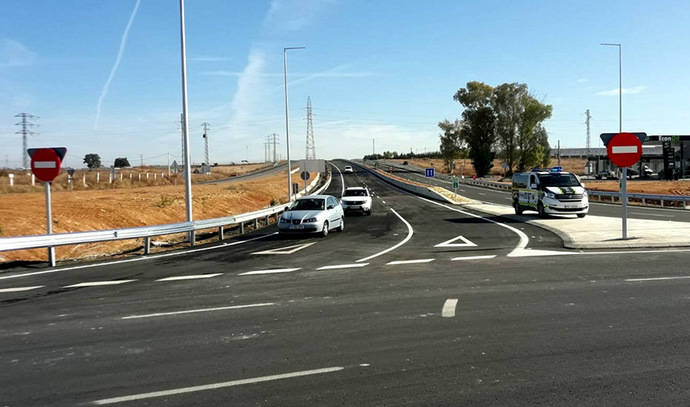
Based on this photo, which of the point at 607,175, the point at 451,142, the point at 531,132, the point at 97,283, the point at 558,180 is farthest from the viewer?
the point at 451,142

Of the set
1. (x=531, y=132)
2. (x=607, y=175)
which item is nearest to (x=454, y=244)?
(x=607, y=175)

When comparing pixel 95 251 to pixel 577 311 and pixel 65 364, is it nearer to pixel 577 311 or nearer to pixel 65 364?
pixel 65 364

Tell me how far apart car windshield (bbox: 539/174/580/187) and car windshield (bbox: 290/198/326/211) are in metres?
10.7

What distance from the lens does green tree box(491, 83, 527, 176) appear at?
95125 millimetres

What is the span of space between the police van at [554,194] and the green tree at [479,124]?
243 feet

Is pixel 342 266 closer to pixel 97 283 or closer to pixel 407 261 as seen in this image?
pixel 407 261

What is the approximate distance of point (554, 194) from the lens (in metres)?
23.6

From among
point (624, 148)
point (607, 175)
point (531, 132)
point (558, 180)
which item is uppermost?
point (531, 132)

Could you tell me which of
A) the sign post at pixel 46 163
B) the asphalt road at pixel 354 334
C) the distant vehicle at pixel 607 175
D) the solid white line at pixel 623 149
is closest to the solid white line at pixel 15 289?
the asphalt road at pixel 354 334

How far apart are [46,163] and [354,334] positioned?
11.0 meters

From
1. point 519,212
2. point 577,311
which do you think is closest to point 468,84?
point 519,212

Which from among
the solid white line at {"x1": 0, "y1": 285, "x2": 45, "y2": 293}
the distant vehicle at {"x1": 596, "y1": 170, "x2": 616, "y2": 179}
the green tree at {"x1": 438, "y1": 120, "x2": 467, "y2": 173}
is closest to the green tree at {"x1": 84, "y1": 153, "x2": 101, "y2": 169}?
the green tree at {"x1": 438, "y1": 120, "x2": 467, "y2": 173}

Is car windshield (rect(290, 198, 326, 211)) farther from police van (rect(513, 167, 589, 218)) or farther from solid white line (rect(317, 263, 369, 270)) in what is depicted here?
police van (rect(513, 167, 589, 218))

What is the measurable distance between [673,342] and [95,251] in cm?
1859
